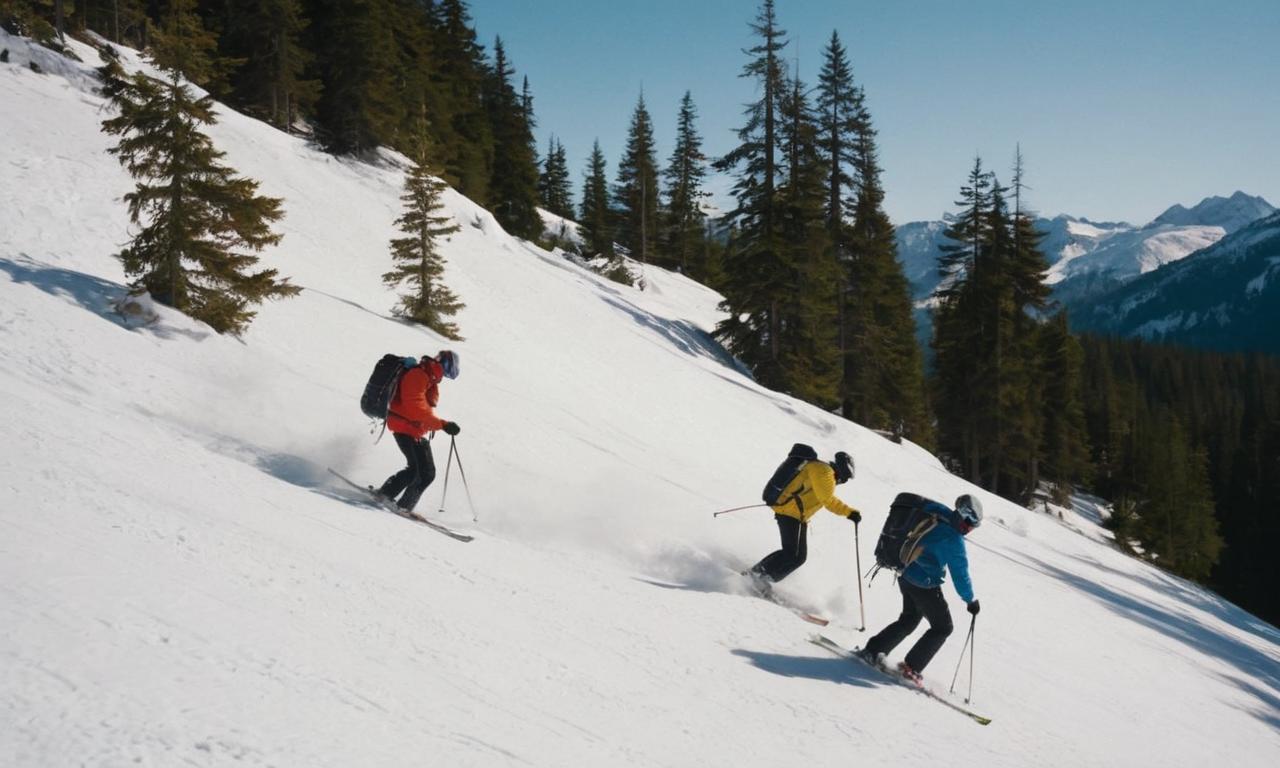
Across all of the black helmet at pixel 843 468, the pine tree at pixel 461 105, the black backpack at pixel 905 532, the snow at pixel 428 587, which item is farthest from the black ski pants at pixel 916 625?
the pine tree at pixel 461 105

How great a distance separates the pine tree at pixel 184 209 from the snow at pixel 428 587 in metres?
0.68

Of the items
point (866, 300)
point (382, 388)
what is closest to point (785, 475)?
point (382, 388)

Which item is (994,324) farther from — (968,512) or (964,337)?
(968,512)

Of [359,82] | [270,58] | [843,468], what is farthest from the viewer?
[270,58]

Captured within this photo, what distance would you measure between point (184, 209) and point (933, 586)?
12.3 m

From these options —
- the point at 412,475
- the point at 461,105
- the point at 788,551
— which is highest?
the point at 461,105

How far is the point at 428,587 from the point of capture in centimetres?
647

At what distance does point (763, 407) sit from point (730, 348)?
30.6ft

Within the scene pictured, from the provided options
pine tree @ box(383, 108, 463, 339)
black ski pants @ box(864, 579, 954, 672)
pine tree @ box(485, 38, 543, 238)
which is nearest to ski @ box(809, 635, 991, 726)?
black ski pants @ box(864, 579, 954, 672)

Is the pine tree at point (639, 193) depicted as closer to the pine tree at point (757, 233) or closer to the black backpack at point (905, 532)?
the pine tree at point (757, 233)

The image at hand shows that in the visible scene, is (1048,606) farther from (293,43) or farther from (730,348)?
(293,43)

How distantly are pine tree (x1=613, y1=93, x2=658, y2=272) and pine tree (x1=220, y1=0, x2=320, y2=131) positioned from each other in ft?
92.8

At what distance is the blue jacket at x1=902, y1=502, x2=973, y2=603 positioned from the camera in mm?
7656

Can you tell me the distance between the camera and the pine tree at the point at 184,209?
11648 millimetres
